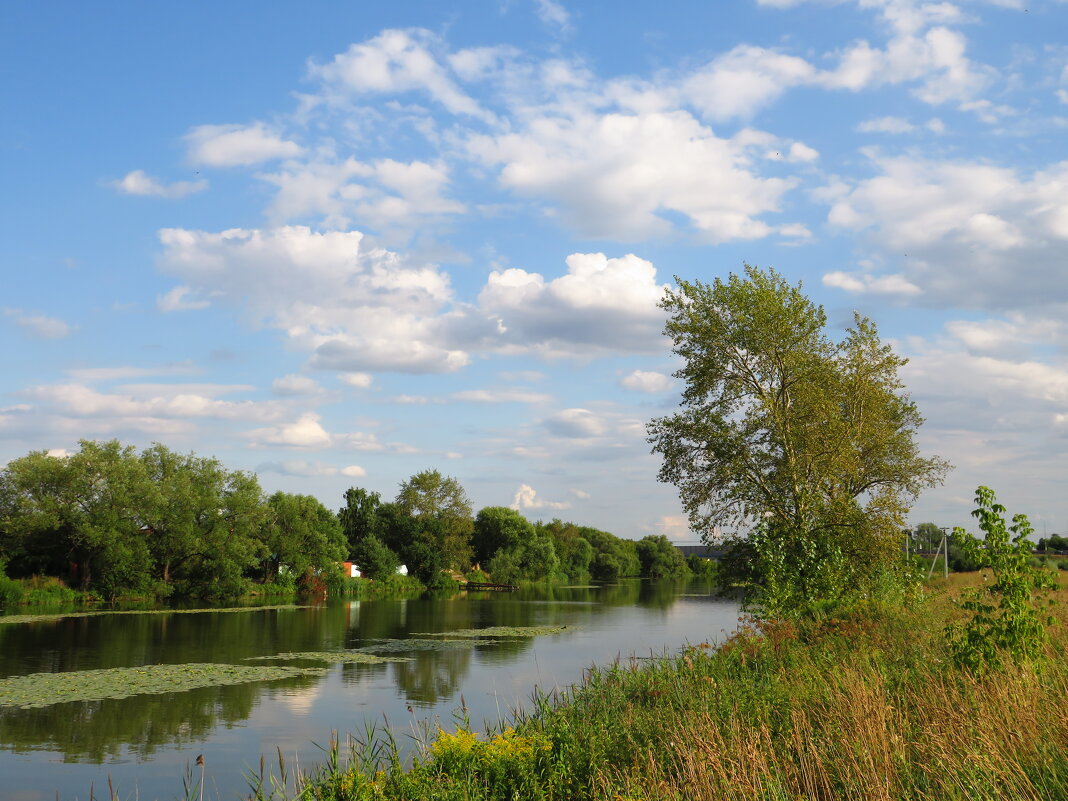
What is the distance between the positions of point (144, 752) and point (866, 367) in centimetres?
2804

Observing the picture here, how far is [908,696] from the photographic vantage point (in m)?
9.66

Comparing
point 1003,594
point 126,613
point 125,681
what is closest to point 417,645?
point 125,681

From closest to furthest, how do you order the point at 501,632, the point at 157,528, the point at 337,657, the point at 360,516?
the point at 337,657 < the point at 501,632 < the point at 157,528 < the point at 360,516

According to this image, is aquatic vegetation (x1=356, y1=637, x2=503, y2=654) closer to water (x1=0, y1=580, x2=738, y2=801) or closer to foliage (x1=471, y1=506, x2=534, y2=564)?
water (x1=0, y1=580, x2=738, y2=801)

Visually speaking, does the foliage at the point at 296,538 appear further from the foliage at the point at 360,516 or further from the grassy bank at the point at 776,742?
the grassy bank at the point at 776,742

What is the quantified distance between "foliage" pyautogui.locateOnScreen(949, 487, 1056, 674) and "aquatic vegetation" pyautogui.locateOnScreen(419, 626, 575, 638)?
89.9ft

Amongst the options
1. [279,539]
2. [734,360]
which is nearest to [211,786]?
[734,360]

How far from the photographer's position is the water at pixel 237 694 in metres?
14.0

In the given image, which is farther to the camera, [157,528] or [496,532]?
[496,532]

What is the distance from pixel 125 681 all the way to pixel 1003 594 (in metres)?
21.2

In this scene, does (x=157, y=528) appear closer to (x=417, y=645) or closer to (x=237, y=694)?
(x=417, y=645)

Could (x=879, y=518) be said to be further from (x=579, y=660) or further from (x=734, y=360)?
(x=579, y=660)

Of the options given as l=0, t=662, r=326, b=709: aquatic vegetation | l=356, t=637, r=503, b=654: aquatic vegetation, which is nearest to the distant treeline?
l=356, t=637, r=503, b=654: aquatic vegetation

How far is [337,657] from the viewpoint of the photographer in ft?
93.2
